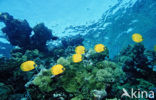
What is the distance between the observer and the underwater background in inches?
158

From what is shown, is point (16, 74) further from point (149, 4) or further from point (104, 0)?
point (149, 4)

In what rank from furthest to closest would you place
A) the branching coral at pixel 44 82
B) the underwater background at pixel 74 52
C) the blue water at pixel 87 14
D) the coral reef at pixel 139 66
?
the blue water at pixel 87 14 < the coral reef at pixel 139 66 < the underwater background at pixel 74 52 < the branching coral at pixel 44 82

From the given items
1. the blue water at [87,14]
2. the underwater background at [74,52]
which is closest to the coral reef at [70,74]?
the underwater background at [74,52]

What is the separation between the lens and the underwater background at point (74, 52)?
401 centimetres

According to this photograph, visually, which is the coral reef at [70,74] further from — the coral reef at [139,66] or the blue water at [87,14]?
the blue water at [87,14]

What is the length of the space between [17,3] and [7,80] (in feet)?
27.8

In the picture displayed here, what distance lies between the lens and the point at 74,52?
1140 cm

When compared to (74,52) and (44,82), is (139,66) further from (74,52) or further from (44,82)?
(44,82)

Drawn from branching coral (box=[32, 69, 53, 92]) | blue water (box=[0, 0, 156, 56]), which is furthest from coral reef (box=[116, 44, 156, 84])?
blue water (box=[0, 0, 156, 56])

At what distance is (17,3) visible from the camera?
11.3 metres

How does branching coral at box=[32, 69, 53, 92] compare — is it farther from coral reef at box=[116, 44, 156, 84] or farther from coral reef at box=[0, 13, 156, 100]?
coral reef at box=[116, 44, 156, 84]

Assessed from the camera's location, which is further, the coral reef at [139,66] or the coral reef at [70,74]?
the coral reef at [139,66]

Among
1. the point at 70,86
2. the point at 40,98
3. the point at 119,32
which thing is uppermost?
the point at 119,32

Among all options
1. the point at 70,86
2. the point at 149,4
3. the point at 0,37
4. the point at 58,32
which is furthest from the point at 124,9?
the point at 0,37
